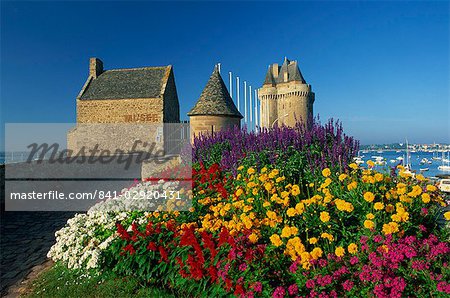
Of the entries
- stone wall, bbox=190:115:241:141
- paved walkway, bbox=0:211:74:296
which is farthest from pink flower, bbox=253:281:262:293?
stone wall, bbox=190:115:241:141

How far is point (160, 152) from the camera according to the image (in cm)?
2573

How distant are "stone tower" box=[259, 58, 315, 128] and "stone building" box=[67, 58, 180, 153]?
2008cm

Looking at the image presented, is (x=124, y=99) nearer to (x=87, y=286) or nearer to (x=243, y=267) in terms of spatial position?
(x=87, y=286)

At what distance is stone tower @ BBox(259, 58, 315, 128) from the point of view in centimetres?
4262

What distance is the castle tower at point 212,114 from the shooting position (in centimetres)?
1427

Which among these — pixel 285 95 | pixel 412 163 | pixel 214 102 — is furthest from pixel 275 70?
pixel 412 163

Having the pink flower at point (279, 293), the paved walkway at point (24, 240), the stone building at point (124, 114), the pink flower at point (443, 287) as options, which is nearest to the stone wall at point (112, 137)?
the stone building at point (124, 114)

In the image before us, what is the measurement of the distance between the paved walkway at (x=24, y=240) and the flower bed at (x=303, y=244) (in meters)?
1.08

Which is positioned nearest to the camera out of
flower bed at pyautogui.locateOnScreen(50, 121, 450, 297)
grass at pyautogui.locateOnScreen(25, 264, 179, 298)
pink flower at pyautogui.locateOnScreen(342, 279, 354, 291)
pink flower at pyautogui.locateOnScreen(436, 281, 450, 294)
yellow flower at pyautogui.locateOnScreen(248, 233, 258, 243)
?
pink flower at pyautogui.locateOnScreen(436, 281, 450, 294)

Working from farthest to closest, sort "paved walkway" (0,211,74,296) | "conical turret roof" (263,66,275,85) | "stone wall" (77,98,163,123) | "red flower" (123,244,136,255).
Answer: "conical turret roof" (263,66,275,85)
"stone wall" (77,98,163,123)
"paved walkway" (0,211,74,296)
"red flower" (123,244,136,255)

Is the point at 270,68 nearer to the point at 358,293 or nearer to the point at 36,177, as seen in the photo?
the point at 36,177

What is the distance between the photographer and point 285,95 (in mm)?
44062

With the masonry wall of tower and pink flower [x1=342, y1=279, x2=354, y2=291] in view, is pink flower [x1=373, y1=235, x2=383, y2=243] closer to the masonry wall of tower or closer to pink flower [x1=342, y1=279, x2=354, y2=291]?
pink flower [x1=342, y1=279, x2=354, y2=291]

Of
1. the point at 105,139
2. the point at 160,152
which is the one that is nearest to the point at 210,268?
the point at 160,152
